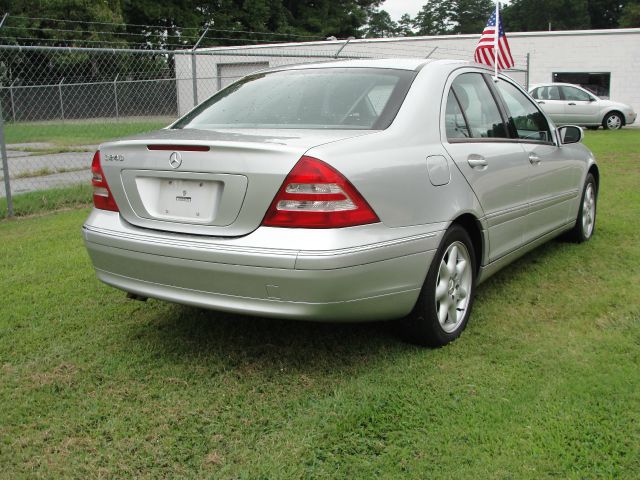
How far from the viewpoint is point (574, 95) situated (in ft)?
65.9

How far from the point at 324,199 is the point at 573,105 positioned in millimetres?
19291

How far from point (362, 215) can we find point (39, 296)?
2.61 metres

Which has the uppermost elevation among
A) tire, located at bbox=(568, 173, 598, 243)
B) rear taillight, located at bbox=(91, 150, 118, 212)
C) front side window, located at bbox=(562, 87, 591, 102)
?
front side window, located at bbox=(562, 87, 591, 102)

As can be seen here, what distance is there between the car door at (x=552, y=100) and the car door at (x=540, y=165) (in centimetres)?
1582

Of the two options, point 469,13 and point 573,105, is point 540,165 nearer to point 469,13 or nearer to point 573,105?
point 573,105

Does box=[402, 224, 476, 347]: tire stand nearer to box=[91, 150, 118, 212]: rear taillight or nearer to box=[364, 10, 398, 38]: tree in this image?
box=[91, 150, 118, 212]: rear taillight

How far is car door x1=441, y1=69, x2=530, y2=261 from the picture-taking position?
11.9 ft

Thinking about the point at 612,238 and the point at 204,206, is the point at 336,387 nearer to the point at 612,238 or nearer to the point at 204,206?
the point at 204,206

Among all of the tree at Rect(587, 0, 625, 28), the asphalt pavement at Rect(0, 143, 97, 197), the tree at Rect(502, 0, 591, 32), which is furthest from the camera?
the tree at Rect(587, 0, 625, 28)

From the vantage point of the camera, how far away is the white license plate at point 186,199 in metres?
2.99

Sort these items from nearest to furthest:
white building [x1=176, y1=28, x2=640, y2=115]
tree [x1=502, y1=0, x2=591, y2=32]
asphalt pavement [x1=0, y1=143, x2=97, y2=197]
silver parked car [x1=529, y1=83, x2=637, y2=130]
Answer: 1. asphalt pavement [x1=0, y1=143, x2=97, y2=197]
2. silver parked car [x1=529, y1=83, x2=637, y2=130]
3. white building [x1=176, y1=28, x2=640, y2=115]
4. tree [x1=502, y1=0, x2=591, y2=32]

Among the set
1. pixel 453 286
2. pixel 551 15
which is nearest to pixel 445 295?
pixel 453 286

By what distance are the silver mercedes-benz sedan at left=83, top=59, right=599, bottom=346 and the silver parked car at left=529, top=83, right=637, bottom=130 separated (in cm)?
1712

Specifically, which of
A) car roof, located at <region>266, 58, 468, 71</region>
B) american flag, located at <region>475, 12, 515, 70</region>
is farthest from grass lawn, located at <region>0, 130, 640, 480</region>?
american flag, located at <region>475, 12, 515, 70</region>
